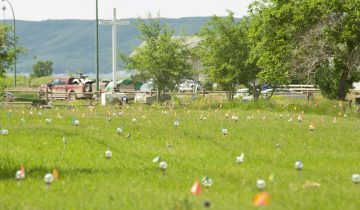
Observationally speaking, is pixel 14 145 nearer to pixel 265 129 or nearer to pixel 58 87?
pixel 265 129

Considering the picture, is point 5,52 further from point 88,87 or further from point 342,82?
point 88,87

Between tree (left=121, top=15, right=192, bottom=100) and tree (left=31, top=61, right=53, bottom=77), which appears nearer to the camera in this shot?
tree (left=121, top=15, right=192, bottom=100)

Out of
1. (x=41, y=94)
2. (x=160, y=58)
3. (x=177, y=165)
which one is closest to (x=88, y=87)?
(x=41, y=94)

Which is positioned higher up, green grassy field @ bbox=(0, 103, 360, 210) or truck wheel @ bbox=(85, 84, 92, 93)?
truck wheel @ bbox=(85, 84, 92, 93)

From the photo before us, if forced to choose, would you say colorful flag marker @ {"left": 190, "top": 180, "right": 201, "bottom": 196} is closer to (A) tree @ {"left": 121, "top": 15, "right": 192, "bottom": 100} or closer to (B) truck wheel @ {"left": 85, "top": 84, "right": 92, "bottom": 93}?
(A) tree @ {"left": 121, "top": 15, "right": 192, "bottom": 100}

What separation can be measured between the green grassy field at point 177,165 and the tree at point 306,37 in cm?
1038

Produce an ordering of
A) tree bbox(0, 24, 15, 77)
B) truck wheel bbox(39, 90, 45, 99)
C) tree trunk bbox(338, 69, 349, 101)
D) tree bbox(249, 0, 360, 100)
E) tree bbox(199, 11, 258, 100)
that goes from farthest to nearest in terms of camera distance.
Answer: truck wheel bbox(39, 90, 45, 99), tree bbox(199, 11, 258, 100), tree bbox(0, 24, 15, 77), tree trunk bbox(338, 69, 349, 101), tree bbox(249, 0, 360, 100)

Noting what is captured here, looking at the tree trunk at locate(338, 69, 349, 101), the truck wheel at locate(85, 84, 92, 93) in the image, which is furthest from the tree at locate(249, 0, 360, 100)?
the truck wheel at locate(85, 84, 92, 93)

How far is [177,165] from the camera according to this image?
446 inches

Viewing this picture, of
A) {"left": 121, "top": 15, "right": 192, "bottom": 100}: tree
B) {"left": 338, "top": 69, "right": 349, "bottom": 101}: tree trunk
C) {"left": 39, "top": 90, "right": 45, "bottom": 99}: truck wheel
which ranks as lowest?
{"left": 39, "top": 90, "right": 45, "bottom": 99}: truck wheel

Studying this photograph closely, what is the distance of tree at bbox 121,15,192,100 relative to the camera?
4203 cm

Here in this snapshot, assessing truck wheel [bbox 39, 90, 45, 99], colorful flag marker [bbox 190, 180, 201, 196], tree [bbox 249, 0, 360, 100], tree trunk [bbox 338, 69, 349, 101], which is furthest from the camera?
truck wheel [bbox 39, 90, 45, 99]

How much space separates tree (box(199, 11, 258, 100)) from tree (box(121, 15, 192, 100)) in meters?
3.05

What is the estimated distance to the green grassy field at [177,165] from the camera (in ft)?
26.1
